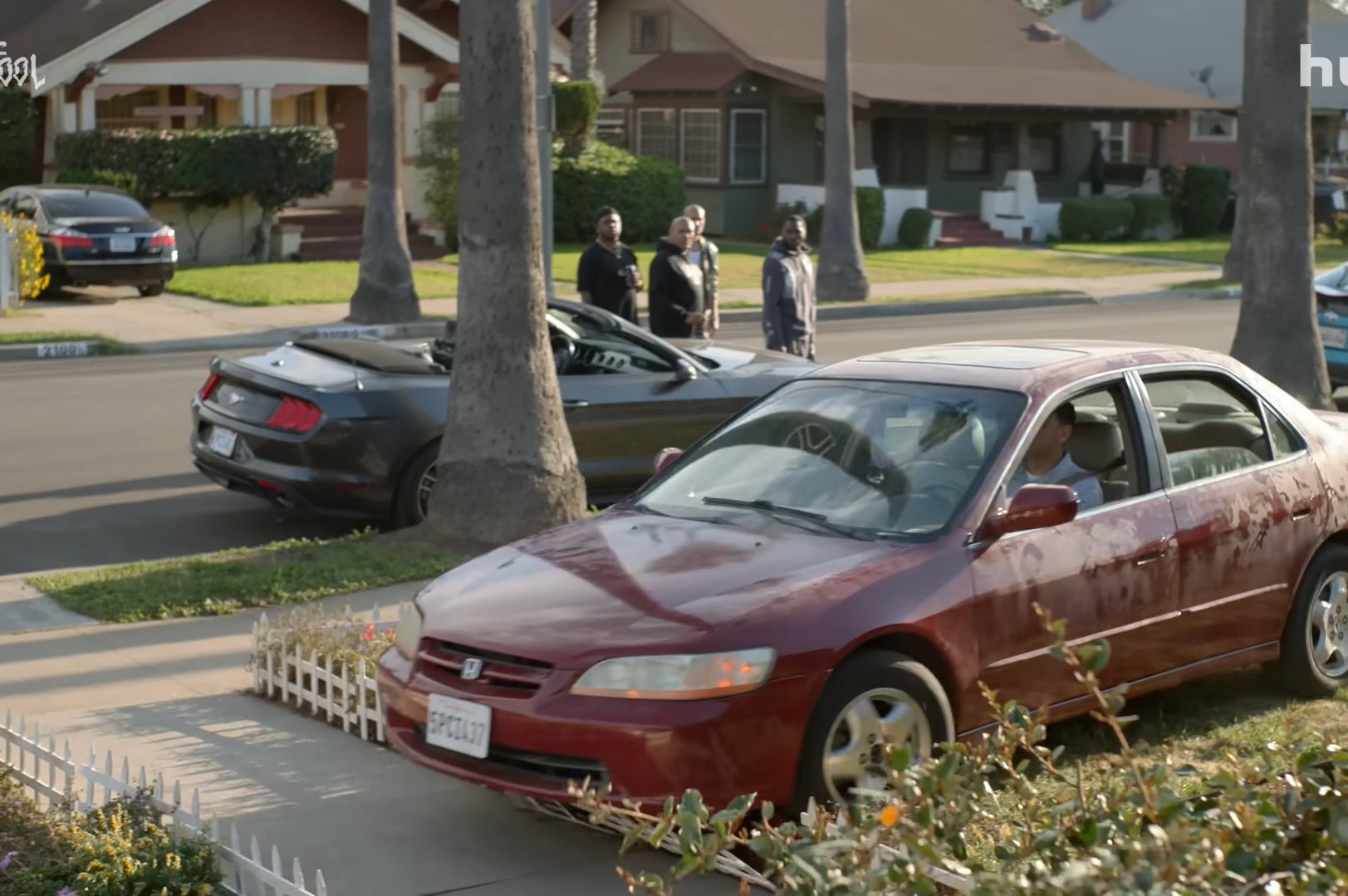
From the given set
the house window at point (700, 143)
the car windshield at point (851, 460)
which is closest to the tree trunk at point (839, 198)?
the house window at point (700, 143)

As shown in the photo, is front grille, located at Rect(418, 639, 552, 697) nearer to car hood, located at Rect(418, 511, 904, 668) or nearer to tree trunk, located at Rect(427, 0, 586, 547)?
car hood, located at Rect(418, 511, 904, 668)

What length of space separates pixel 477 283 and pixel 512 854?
4.90 meters

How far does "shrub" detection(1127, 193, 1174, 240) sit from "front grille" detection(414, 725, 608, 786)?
38191mm

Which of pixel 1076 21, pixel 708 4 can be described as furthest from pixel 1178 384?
pixel 1076 21

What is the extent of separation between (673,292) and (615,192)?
21.6 metres

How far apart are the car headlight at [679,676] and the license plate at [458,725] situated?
34cm

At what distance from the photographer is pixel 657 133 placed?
4138cm

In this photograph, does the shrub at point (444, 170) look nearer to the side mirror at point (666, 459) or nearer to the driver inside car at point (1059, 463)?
the side mirror at point (666, 459)

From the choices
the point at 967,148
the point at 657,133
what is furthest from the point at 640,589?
the point at 967,148

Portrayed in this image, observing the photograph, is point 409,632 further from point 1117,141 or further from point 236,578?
point 1117,141

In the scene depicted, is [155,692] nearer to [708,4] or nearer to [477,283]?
[477,283]

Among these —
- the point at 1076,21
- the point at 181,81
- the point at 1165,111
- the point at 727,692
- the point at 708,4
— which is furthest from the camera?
the point at 1076,21

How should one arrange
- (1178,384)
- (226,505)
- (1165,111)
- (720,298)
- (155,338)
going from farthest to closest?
1. (1165,111)
2. (720,298)
3. (155,338)
4. (226,505)
5. (1178,384)

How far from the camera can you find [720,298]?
27594mm
